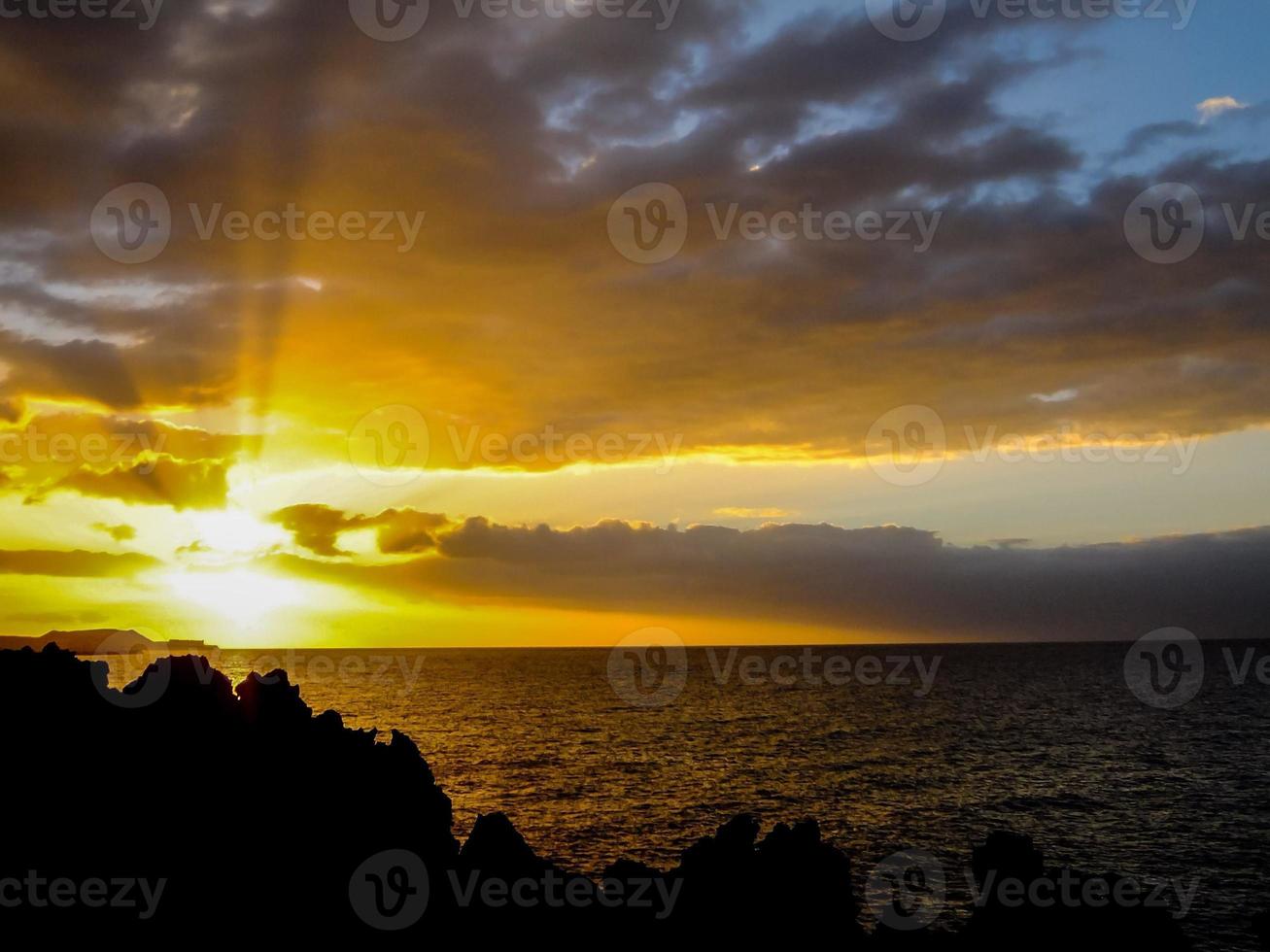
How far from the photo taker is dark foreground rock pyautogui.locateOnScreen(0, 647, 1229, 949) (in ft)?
93.8

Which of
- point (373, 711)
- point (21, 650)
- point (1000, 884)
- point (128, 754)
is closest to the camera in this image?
point (1000, 884)

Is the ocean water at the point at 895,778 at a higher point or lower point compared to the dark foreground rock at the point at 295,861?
lower

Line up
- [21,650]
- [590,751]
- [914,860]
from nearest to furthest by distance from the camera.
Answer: [21,650], [914,860], [590,751]

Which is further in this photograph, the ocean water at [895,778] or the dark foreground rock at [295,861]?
the ocean water at [895,778]

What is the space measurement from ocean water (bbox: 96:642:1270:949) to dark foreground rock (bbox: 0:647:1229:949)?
571 inches

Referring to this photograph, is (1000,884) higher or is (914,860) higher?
(1000,884)

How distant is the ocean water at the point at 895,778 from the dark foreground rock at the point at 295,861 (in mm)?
14492

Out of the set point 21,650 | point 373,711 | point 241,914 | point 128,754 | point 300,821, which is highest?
point 21,650

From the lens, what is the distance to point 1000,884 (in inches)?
1152

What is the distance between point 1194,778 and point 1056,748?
1968 centimetres

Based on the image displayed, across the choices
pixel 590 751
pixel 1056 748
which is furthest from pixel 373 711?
pixel 1056 748

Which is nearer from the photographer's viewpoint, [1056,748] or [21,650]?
[21,650]

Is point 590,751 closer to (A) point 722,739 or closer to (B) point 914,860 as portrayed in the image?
(A) point 722,739

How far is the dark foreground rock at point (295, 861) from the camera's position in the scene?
28578 millimetres
